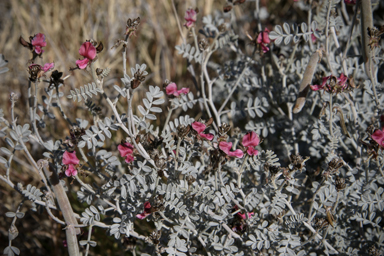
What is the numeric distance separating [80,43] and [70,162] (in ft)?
6.64

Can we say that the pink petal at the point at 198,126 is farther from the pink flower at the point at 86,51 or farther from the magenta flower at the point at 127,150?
the pink flower at the point at 86,51

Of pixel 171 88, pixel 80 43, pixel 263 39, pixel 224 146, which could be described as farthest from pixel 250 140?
pixel 80 43

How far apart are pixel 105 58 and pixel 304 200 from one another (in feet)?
6.56

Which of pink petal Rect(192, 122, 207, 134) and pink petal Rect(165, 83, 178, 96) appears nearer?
pink petal Rect(192, 122, 207, 134)

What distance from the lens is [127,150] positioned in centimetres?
107

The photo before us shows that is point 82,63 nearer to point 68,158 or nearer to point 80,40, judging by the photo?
point 68,158

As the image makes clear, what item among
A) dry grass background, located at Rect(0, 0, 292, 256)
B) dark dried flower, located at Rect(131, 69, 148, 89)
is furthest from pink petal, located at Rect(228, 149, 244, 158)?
dry grass background, located at Rect(0, 0, 292, 256)

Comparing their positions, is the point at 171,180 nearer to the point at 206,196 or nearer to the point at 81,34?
the point at 206,196

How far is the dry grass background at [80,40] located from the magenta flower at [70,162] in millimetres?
1053

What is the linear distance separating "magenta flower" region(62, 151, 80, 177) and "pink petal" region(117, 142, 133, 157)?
0.16 m

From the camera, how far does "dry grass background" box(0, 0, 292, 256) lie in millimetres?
2236

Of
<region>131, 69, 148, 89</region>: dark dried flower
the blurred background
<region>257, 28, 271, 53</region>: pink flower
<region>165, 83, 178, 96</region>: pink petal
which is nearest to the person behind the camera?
<region>131, 69, 148, 89</region>: dark dried flower

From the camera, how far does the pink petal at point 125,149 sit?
1.07 m

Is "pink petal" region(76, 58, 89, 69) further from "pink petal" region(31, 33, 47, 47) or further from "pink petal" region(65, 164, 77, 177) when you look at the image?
"pink petal" region(65, 164, 77, 177)
